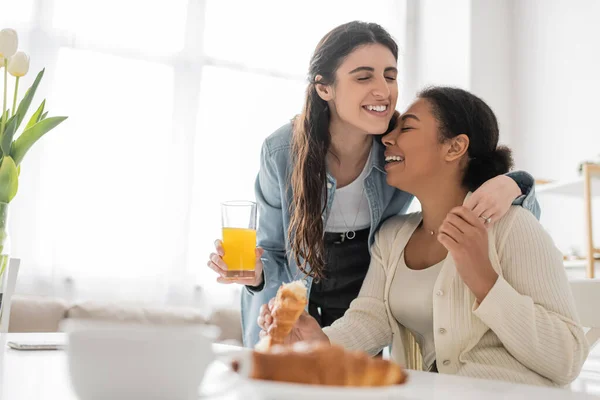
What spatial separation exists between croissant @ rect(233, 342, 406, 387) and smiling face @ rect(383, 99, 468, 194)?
1161 mm

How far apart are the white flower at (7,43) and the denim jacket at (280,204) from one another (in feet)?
2.91

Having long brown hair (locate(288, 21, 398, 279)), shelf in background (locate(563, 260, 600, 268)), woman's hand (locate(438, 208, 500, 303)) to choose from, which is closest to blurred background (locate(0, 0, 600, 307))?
shelf in background (locate(563, 260, 600, 268))

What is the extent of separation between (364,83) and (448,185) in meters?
0.38

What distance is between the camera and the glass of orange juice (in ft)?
4.05

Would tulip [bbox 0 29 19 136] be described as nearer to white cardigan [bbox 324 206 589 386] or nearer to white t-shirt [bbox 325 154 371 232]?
white cardigan [bbox 324 206 589 386]

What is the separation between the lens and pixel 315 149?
70.4 inches

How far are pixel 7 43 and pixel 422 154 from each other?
960 mm

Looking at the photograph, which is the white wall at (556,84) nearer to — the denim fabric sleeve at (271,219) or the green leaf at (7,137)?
the denim fabric sleeve at (271,219)

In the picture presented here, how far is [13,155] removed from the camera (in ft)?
3.85

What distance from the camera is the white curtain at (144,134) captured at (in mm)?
3414

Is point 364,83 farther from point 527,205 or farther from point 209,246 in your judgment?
point 209,246

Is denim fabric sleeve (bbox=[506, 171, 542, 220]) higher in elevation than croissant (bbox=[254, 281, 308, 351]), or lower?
higher

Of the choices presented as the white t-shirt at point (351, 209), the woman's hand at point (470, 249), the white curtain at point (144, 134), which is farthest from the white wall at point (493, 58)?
the woman's hand at point (470, 249)

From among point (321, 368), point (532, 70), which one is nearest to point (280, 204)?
point (321, 368)
